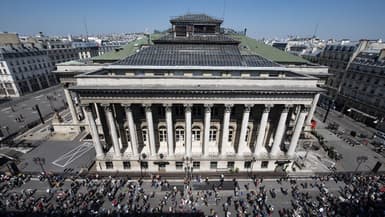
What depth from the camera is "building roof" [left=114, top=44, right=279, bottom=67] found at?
33.4m

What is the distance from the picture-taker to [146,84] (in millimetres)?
27688

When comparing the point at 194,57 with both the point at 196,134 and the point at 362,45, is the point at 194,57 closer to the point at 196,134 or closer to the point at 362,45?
the point at 196,134

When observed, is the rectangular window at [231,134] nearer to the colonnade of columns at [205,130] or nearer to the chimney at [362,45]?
the colonnade of columns at [205,130]

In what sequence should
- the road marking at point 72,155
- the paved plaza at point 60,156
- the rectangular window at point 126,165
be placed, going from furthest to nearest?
1. the road marking at point 72,155
2. the paved plaza at point 60,156
3. the rectangular window at point 126,165

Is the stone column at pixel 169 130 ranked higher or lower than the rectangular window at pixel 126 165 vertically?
higher

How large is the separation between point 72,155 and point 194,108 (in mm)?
28993

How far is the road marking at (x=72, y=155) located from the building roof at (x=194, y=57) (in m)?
21.9

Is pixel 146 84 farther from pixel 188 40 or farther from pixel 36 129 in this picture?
pixel 36 129

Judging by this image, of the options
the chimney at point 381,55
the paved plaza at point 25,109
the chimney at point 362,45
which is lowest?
the paved plaza at point 25,109

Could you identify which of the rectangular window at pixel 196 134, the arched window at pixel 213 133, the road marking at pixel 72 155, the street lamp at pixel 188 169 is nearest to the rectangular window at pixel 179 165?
the street lamp at pixel 188 169

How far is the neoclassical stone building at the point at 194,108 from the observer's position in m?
27.5

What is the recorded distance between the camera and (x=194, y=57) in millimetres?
35062

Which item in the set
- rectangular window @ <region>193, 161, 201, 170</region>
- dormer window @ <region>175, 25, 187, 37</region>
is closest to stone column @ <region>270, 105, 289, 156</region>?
rectangular window @ <region>193, 161, 201, 170</region>

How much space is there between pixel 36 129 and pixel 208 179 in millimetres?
50413
